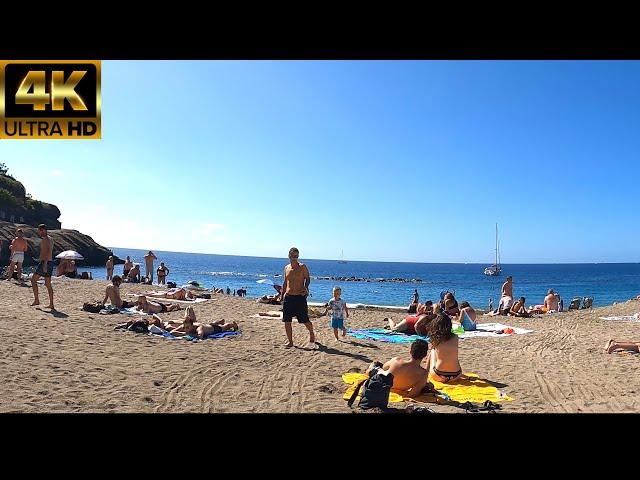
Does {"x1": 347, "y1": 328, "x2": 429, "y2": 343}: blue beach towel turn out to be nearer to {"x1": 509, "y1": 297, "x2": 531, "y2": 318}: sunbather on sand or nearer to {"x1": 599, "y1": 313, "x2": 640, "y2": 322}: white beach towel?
{"x1": 509, "y1": 297, "x2": 531, "y2": 318}: sunbather on sand

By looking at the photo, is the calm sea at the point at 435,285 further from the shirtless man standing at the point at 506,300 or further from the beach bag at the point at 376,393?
the beach bag at the point at 376,393

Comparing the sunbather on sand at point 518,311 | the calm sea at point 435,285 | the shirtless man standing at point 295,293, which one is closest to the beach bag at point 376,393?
the shirtless man standing at point 295,293

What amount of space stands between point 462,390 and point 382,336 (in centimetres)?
373

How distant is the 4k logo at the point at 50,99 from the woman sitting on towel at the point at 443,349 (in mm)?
4462

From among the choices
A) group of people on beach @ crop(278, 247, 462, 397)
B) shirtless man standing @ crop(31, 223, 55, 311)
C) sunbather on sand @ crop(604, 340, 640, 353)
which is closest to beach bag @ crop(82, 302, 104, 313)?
shirtless man standing @ crop(31, 223, 55, 311)

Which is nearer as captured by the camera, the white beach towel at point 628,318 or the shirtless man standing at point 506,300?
the white beach towel at point 628,318

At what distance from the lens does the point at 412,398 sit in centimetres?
457

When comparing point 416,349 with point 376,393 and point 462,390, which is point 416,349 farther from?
point 462,390

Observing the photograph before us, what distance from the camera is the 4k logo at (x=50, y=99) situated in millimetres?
4082

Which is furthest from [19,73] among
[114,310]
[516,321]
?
[516,321]
